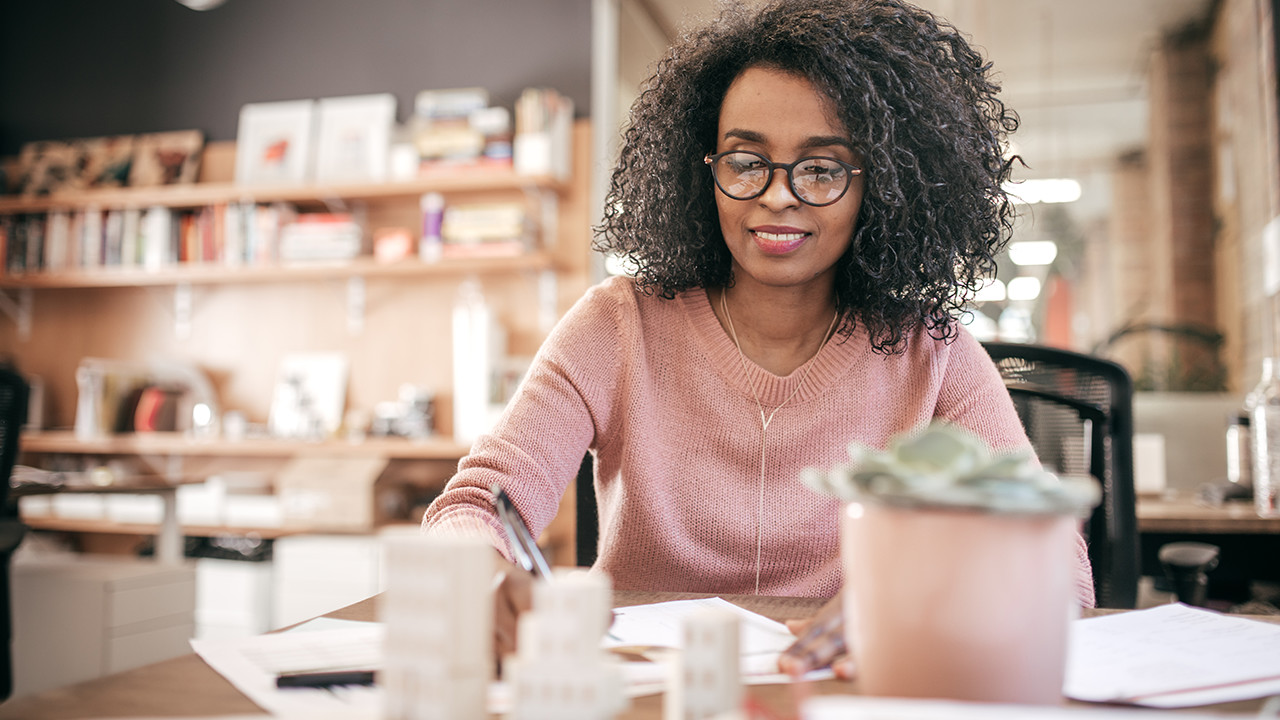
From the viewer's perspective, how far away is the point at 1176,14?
5.73 m

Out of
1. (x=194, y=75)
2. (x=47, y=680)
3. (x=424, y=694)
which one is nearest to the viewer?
(x=424, y=694)

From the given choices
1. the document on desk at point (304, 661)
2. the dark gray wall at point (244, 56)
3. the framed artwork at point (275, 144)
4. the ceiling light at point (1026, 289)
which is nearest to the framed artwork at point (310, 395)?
the framed artwork at point (275, 144)

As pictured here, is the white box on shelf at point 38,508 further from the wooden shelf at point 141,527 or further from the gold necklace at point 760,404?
the gold necklace at point 760,404

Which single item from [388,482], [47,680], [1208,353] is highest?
[1208,353]

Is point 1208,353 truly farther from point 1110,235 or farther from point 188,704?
point 188,704

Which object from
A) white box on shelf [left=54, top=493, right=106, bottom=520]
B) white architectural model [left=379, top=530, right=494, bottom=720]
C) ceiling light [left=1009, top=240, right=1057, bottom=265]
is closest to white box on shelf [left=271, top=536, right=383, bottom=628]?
white box on shelf [left=54, top=493, right=106, bottom=520]

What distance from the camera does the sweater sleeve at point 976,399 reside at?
1.16 metres

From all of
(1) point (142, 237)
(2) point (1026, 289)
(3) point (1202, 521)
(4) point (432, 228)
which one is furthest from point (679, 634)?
(2) point (1026, 289)

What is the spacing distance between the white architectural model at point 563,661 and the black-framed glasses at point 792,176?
31.8 inches

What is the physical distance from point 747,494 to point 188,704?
2.48 ft

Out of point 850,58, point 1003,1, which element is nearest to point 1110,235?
point 1003,1

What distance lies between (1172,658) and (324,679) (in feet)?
1.86

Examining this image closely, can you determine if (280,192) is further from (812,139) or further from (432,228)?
→ (812,139)

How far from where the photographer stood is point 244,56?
4.27 metres
